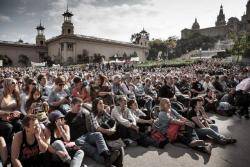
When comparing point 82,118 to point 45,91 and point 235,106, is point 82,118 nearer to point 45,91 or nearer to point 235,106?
point 45,91

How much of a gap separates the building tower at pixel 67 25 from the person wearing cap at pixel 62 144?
216 feet

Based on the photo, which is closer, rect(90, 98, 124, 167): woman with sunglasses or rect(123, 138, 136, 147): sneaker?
rect(90, 98, 124, 167): woman with sunglasses

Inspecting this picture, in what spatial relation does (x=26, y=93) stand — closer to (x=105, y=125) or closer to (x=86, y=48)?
(x=105, y=125)

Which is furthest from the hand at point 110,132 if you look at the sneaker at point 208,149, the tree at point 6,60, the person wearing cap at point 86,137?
the tree at point 6,60

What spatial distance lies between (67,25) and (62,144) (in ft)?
218

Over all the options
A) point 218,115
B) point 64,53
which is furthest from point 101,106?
point 64,53

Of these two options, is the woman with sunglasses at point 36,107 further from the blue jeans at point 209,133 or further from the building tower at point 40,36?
the building tower at point 40,36

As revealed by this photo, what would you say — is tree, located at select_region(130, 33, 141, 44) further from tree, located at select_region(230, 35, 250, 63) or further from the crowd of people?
the crowd of people

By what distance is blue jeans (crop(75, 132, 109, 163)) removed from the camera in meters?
5.50

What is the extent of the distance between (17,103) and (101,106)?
5.91 ft

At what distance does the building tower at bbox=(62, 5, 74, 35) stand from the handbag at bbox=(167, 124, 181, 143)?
213ft

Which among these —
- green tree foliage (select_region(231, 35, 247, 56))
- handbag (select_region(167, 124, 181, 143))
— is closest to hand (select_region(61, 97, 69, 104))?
handbag (select_region(167, 124, 181, 143))

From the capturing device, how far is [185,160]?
20.2ft

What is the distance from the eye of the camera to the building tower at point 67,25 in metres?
68.2
